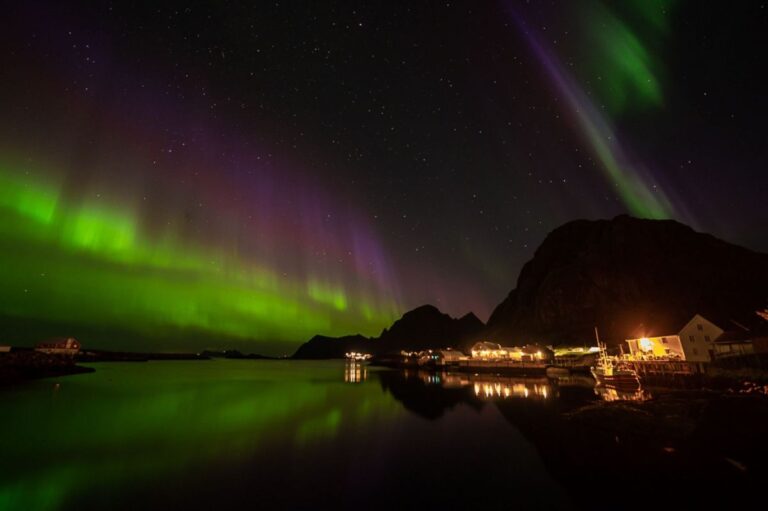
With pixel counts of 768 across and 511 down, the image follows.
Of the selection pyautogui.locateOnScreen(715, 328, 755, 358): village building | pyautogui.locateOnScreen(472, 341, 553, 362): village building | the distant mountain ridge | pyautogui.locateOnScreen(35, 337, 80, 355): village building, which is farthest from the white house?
pyautogui.locateOnScreen(35, 337, 80, 355): village building

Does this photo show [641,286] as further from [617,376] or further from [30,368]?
[30,368]

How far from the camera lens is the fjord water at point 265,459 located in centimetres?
1703

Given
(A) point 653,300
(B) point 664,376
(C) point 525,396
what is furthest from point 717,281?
(C) point 525,396

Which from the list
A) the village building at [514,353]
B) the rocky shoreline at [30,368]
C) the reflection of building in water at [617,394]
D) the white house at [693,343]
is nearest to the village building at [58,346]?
the rocky shoreline at [30,368]

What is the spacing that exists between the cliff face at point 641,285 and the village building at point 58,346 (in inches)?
6693

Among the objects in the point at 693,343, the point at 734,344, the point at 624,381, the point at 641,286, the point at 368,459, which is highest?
the point at 641,286

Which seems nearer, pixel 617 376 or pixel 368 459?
pixel 368 459

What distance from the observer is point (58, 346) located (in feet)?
409

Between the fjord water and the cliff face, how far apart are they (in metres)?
111

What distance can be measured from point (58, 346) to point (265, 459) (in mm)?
146020

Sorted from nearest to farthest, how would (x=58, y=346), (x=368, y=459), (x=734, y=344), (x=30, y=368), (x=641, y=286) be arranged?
(x=368, y=459)
(x=734, y=344)
(x=30, y=368)
(x=58, y=346)
(x=641, y=286)

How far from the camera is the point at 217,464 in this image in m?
22.3

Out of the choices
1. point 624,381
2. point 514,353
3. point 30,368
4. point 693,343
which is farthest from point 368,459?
point 30,368

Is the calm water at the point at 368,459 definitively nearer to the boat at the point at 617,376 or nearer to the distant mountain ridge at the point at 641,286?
the boat at the point at 617,376
